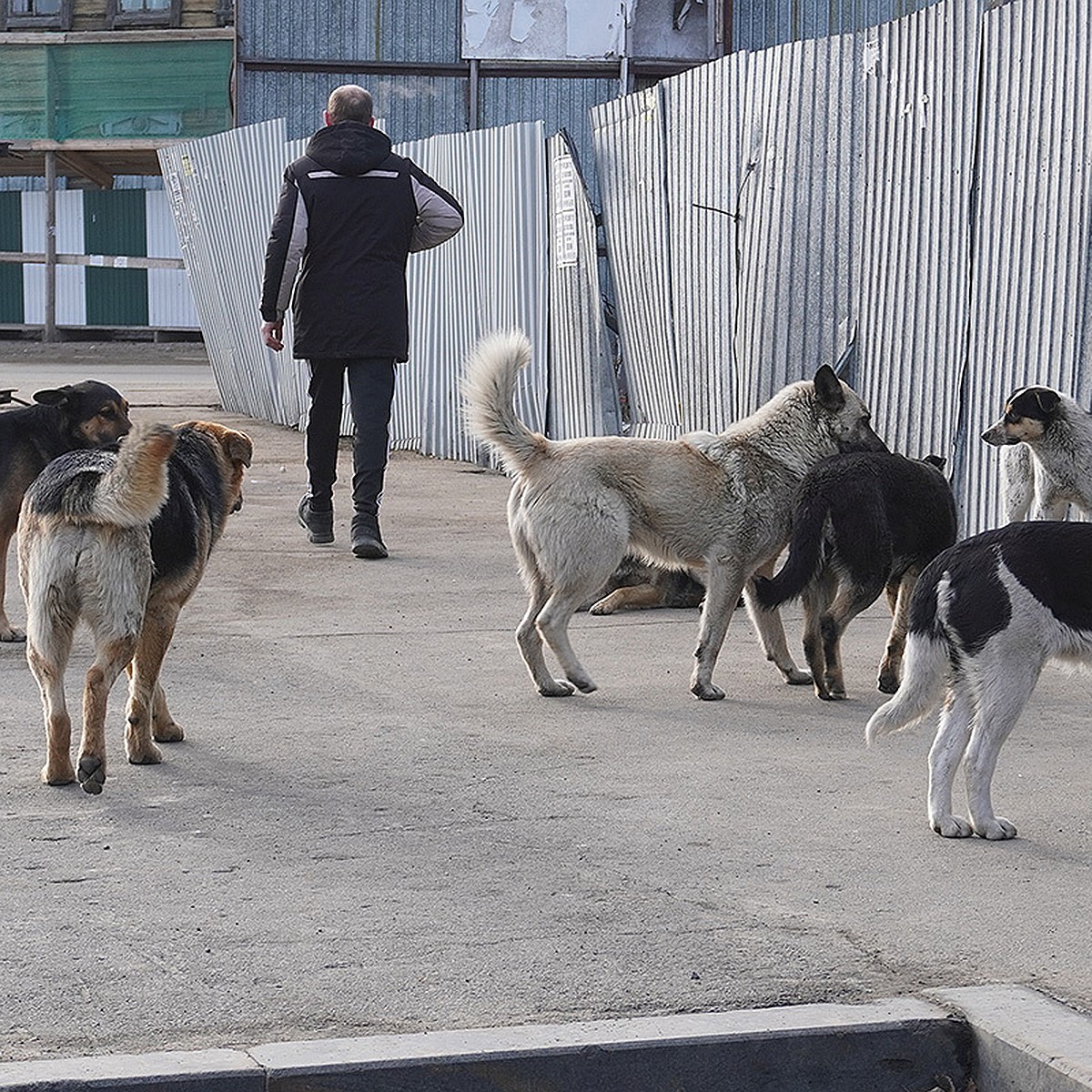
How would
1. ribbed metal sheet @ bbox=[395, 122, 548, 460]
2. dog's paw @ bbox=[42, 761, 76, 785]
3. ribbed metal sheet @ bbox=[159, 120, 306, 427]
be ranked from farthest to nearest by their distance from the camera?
ribbed metal sheet @ bbox=[159, 120, 306, 427]
ribbed metal sheet @ bbox=[395, 122, 548, 460]
dog's paw @ bbox=[42, 761, 76, 785]

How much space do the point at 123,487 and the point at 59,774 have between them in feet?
3.01

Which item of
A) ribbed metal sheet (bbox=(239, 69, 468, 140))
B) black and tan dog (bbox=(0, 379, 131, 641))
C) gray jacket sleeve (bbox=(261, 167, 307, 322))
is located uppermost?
ribbed metal sheet (bbox=(239, 69, 468, 140))

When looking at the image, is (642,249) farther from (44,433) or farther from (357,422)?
(44,433)

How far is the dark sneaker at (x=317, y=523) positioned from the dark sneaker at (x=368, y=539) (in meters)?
0.48

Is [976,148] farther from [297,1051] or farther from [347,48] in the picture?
[347,48]

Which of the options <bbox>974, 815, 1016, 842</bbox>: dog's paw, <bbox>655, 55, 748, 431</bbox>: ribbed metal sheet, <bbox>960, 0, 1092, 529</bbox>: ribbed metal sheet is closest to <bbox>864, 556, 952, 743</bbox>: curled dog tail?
<bbox>974, 815, 1016, 842</bbox>: dog's paw

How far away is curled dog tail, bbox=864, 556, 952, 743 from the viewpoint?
16.3 ft

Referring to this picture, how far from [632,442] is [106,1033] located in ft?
13.0

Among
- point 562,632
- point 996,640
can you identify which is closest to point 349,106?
point 562,632

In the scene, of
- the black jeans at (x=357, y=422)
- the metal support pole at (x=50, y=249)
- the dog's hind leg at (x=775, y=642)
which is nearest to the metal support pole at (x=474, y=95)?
the metal support pole at (x=50, y=249)

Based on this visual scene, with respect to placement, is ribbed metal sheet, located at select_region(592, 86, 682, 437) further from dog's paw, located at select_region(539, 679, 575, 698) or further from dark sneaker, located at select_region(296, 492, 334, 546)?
dog's paw, located at select_region(539, 679, 575, 698)

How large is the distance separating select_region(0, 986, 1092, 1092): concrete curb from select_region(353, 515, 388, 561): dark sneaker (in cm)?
646

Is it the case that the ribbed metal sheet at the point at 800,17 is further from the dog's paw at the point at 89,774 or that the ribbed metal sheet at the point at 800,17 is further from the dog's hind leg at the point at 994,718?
the dog's paw at the point at 89,774

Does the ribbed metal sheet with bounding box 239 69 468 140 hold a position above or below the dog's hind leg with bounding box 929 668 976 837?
above
